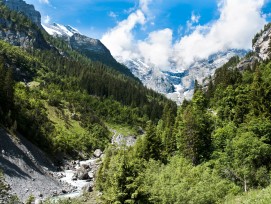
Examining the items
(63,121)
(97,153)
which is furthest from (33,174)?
(63,121)

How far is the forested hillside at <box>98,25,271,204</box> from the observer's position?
37.2m

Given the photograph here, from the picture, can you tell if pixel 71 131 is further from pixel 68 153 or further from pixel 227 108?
pixel 227 108

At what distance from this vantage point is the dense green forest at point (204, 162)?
3719cm

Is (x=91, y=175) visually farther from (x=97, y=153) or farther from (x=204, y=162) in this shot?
(x=204, y=162)

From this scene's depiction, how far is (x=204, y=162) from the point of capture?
2576 inches

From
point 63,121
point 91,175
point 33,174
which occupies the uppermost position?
point 63,121

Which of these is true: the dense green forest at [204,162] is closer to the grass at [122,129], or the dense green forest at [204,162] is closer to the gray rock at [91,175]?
the gray rock at [91,175]

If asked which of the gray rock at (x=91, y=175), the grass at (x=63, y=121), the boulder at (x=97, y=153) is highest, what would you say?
the grass at (x=63, y=121)

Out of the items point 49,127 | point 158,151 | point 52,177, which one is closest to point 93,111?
point 49,127

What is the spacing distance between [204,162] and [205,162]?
0.98ft

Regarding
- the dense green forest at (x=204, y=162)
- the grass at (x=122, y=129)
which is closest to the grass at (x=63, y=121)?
the grass at (x=122, y=129)

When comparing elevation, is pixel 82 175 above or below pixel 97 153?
below

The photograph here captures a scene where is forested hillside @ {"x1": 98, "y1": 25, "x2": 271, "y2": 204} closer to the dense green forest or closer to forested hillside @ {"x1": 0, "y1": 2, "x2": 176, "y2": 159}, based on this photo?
the dense green forest

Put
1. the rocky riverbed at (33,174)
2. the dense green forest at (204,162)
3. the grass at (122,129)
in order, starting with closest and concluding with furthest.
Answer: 1. the dense green forest at (204,162)
2. the rocky riverbed at (33,174)
3. the grass at (122,129)
